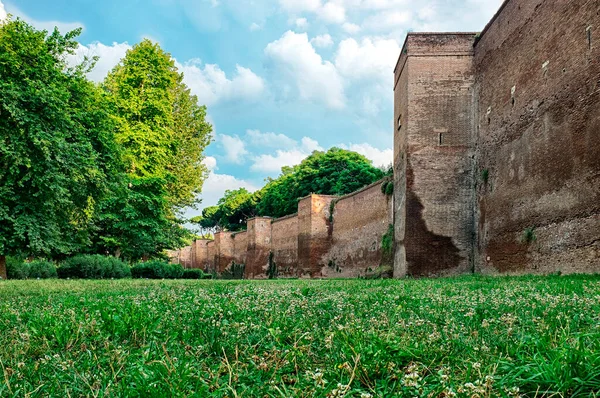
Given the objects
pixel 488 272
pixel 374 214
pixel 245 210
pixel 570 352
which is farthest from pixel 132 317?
pixel 245 210

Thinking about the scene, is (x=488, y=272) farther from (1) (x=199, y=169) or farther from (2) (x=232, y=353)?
(1) (x=199, y=169)

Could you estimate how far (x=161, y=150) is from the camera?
25672mm

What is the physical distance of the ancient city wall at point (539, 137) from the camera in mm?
11078

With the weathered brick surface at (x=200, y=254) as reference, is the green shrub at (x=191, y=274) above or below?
below

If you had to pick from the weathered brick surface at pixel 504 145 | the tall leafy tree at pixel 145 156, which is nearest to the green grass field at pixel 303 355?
the weathered brick surface at pixel 504 145

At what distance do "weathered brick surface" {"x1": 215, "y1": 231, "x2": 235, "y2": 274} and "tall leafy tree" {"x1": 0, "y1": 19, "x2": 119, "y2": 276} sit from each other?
31.7m

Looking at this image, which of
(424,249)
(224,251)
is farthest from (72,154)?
(224,251)

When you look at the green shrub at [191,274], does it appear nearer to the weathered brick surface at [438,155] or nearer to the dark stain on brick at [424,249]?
the weathered brick surface at [438,155]

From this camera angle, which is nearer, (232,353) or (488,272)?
(232,353)

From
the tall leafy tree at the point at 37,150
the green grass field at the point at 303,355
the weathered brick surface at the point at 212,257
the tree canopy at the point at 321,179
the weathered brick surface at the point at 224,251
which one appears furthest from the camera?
the weathered brick surface at the point at 212,257

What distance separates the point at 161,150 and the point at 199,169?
6.49 meters

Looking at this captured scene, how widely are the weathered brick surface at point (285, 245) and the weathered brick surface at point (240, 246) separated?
6.11m

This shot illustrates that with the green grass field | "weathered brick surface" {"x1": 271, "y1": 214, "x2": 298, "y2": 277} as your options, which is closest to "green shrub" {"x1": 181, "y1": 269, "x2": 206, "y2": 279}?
"weathered brick surface" {"x1": 271, "y1": 214, "x2": 298, "y2": 277}

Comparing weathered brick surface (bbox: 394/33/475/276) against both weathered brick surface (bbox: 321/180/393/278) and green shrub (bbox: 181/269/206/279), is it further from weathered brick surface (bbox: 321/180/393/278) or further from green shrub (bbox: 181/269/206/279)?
green shrub (bbox: 181/269/206/279)
